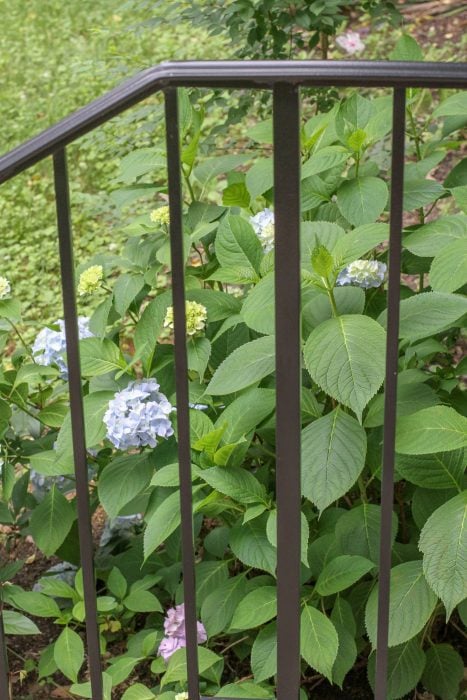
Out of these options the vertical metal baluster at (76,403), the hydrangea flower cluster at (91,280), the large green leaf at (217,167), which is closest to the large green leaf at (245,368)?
the vertical metal baluster at (76,403)

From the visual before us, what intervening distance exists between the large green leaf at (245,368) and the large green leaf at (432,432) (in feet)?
0.84

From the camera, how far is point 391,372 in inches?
58.3

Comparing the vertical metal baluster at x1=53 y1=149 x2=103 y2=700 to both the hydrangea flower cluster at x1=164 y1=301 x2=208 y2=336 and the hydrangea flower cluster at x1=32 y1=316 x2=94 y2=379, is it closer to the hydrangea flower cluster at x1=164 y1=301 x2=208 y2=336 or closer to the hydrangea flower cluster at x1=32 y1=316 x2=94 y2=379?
the hydrangea flower cluster at x1=164 y1=301 x2=208 y2=336

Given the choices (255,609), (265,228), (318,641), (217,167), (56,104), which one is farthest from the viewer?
(56,104)

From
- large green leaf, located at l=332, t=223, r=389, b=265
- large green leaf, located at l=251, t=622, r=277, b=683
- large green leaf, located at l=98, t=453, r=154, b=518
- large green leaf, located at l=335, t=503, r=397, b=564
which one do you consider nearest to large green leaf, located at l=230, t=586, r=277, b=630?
large green leaf, located at l=251, t=622, r=277, b=683

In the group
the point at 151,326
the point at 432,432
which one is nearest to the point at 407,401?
the point at 432,432

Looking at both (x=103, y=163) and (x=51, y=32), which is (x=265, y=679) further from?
(x=51, y=32)

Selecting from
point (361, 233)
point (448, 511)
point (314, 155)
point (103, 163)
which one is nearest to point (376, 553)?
point (448, 511)

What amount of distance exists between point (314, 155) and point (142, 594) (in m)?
0.99

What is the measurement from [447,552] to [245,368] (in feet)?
1.49

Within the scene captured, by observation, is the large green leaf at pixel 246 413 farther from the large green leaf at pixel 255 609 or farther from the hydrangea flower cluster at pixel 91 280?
the hydrangea flower cluster at pixel 91 280

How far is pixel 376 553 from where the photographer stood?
2016mm

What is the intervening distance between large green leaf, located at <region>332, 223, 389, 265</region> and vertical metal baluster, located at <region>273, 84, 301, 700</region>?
0.39 m

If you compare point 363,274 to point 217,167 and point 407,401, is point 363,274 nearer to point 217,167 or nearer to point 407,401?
point 407,401
